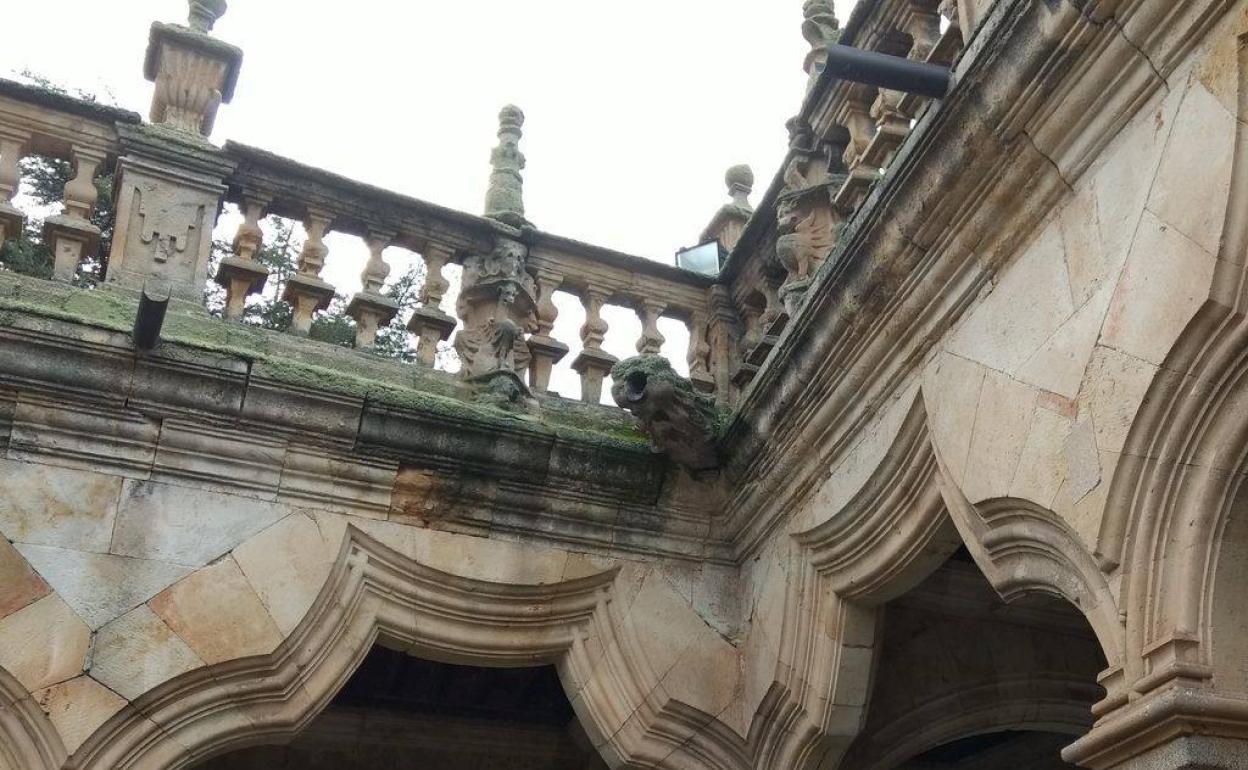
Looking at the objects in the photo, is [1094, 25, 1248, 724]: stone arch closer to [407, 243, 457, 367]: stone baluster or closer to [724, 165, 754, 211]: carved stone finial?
[407, 243, 457, 367]: stone baluster

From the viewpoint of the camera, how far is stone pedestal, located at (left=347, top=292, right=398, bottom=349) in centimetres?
498

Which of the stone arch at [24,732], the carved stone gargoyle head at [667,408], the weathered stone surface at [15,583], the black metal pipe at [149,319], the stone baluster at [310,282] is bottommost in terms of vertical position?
the stone arch at [24,732]

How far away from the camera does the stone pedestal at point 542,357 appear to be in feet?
17.2

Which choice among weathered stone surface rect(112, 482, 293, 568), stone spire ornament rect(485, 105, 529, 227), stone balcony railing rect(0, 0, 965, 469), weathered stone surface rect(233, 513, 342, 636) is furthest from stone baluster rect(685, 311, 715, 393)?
weathered stone surface rect(112, 482, 293, 568)

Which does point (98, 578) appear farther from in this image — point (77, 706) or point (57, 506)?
point (77, 706)

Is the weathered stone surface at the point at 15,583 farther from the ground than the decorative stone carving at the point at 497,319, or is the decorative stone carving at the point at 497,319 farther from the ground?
the decorative stone carving at the point at 497,319

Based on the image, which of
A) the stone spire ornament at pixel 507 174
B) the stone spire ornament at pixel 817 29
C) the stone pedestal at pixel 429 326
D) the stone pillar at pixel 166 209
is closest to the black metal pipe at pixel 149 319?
the stone pillar at pixel 166 209

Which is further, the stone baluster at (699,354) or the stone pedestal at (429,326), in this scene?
the stone baluster at (699,354)

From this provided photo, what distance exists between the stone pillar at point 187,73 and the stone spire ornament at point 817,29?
2347 mm

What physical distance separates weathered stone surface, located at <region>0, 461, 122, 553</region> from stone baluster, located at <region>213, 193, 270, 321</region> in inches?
33.5

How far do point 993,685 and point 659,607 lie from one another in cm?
144

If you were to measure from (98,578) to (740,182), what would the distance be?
402 centimetres

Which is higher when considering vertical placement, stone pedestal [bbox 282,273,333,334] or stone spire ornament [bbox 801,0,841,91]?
stone spire ornament [bbox 801,0,841,91]

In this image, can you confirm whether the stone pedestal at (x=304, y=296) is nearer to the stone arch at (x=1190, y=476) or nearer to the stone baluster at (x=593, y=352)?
the stone baluster at (x=593, y=352)
